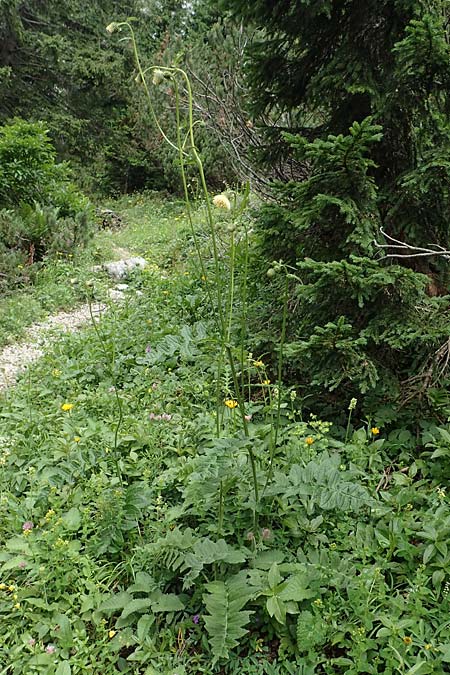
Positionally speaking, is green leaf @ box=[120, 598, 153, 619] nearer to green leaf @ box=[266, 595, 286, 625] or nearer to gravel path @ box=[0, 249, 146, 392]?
green leaf @ box=[266, 595, 286, 625]

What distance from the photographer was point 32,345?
4324mm

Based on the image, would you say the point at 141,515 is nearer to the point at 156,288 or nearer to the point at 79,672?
the point at 79,672

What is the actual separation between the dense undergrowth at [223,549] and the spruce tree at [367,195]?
340mm

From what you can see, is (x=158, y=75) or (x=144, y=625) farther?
(x=144, y=625)

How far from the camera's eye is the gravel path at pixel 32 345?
3.82 m

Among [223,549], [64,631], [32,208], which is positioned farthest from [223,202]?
[32,208]

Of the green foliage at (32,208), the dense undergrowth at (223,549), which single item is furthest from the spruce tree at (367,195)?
the green foliage at (32,208)

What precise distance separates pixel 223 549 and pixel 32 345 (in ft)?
10.8

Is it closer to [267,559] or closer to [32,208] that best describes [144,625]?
[267,559]

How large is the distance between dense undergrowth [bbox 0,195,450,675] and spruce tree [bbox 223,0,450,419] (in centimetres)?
34

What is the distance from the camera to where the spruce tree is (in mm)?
2170

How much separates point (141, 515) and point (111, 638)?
0.44 metres

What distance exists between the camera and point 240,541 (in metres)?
1.77

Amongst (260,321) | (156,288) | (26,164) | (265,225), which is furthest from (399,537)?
(26,164)
